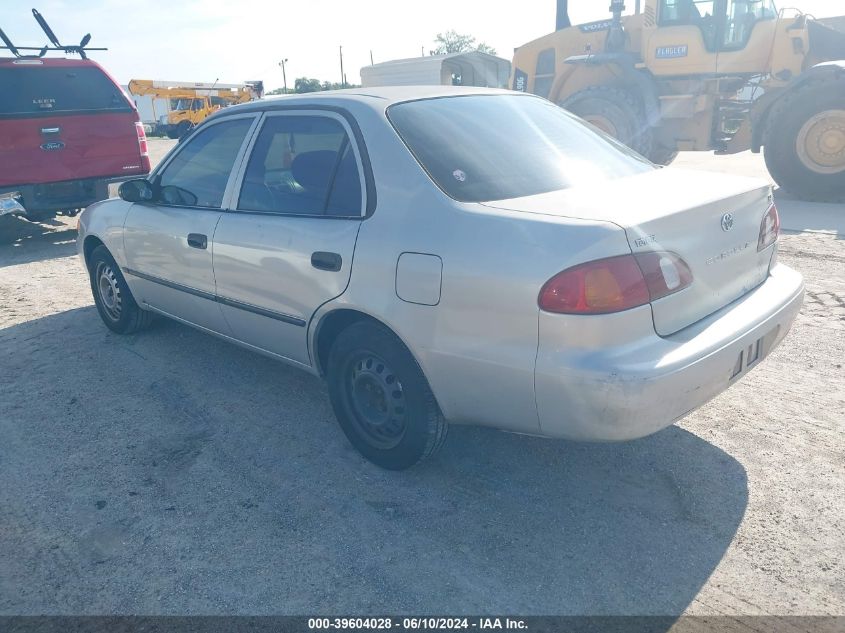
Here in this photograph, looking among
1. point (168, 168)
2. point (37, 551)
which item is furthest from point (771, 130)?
point (37, 551)

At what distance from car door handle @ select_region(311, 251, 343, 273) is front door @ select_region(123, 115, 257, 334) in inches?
37.8

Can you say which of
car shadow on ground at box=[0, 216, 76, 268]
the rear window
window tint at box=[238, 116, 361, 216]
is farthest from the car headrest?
the rear window

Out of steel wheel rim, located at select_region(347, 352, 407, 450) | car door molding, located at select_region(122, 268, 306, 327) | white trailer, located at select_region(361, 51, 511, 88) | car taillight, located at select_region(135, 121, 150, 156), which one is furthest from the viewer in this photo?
white trailer, located at select_region(361, 51, 511, 88)

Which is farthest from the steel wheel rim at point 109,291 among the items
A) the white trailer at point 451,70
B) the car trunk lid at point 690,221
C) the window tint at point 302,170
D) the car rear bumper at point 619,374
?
the white trailer at point 451,70

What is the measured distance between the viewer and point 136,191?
4301 mm

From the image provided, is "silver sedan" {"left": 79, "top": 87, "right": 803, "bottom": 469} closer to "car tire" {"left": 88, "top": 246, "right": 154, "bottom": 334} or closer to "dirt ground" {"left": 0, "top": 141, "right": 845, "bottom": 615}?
"dirt ground" {"left": 0, "top": 141, "right": 845, "bottom": 615}

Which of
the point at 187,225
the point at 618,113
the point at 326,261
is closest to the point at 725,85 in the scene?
the point at 618,113

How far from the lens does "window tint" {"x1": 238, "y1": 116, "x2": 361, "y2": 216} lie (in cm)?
319

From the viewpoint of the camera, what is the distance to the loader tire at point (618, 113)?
36.2 feet

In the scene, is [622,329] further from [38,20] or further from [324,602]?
[38,20]

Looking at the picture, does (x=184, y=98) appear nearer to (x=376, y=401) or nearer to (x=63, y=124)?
(x=63, y=124)

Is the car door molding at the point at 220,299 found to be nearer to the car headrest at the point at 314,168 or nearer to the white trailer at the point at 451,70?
the car headrest at the point at 314,168

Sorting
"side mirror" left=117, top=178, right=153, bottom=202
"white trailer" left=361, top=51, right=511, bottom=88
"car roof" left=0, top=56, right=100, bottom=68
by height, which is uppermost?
"white trailer" left=361, top=51, right=511, bottom=88

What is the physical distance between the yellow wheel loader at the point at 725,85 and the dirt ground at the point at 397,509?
6112 millimetres
